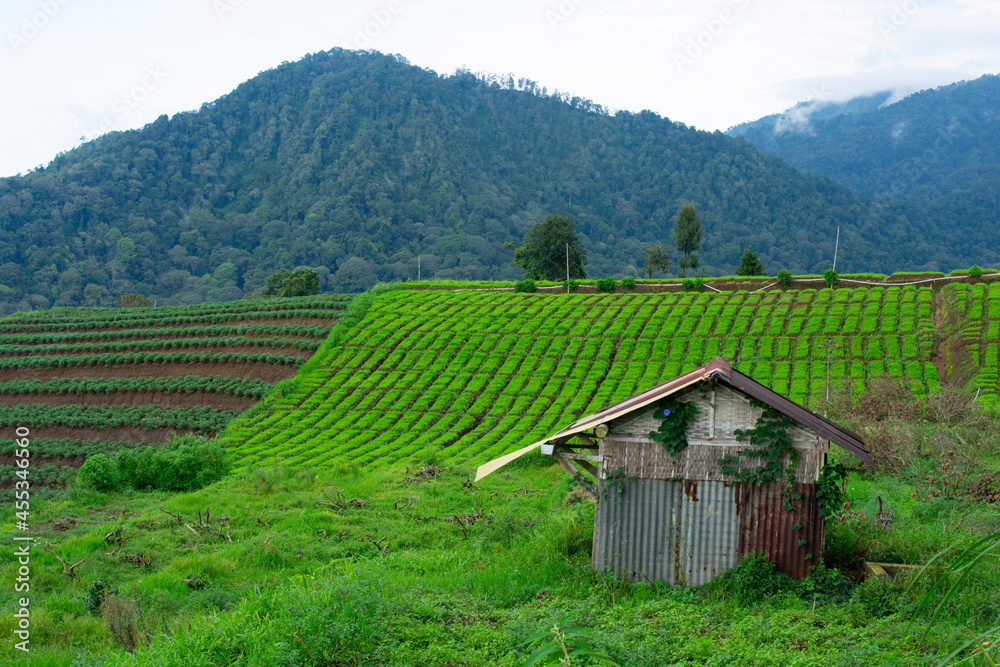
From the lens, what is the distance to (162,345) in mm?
45312

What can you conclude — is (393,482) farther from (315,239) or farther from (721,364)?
(315,239)

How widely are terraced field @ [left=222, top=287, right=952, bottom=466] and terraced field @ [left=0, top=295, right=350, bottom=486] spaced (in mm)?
3109

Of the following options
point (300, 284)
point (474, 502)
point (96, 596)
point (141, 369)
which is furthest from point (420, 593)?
point (300, 284)

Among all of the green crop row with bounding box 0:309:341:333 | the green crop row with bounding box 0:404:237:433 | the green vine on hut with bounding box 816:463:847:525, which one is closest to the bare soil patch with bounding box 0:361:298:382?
the green crop row with bounding box 0:404:237:433

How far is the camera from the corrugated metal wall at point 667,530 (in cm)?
1105

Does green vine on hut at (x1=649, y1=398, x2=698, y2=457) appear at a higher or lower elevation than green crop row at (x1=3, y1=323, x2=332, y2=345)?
higher

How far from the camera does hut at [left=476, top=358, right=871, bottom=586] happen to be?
10805 millimetres

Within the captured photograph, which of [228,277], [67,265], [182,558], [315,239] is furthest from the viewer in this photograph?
[315,239]

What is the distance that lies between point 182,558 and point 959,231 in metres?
138

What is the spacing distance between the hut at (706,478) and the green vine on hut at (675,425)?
0.02 m

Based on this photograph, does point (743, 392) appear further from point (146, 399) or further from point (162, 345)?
point (162, 345)

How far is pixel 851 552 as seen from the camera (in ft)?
38.1

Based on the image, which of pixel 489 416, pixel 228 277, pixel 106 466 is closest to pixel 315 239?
pixel 228 277

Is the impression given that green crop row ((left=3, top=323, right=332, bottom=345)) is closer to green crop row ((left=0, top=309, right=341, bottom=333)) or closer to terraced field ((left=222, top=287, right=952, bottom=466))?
green crop row ((left=0, top=309, right=341, bottom=333))
